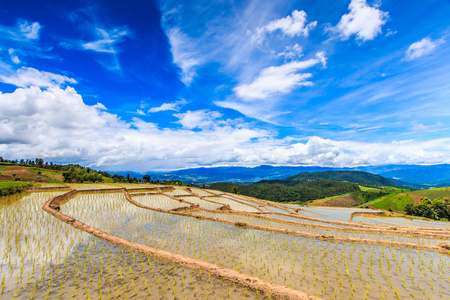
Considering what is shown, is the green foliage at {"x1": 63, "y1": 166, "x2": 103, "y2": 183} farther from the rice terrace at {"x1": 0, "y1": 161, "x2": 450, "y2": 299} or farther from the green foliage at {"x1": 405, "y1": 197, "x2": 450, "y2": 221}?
the green foliage at {"x1": 405, "y1": 197, "x2": 450, "y2": 221}

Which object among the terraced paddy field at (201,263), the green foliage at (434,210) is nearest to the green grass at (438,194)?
the green foliage at (434,210)

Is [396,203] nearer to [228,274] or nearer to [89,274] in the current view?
[228,274]

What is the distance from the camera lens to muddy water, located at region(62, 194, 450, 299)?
6.50 metres

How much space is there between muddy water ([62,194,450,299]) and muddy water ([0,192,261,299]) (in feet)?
4.91

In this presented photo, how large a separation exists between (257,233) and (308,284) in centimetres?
583

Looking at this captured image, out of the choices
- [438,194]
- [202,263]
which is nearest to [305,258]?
[202,263]

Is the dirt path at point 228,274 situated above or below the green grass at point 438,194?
above

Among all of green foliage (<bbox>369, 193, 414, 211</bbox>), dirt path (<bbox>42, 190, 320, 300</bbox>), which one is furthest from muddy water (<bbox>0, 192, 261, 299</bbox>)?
green foliage (<bbox>369, 193, 414, 211</bbox>)

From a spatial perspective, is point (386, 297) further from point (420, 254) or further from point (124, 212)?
point (124, 212)

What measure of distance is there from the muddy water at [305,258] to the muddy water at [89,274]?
1.50m

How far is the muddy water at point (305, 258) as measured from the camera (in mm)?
6496

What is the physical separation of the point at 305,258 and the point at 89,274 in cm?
863

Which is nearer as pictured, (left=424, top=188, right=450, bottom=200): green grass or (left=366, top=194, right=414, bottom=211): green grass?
(left=366, top=194, right=414, bottom=211): green grass

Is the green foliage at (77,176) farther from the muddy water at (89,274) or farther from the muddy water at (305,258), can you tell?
the muddy water at (89,274)
